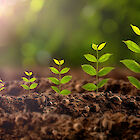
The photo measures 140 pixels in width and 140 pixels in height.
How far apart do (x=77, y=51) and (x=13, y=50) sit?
3.45 feet

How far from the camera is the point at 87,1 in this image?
8.09ft

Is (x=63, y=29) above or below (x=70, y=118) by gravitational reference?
above

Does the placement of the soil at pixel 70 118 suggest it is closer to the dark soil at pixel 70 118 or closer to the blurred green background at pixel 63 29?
the dark soil at pixel 70 118

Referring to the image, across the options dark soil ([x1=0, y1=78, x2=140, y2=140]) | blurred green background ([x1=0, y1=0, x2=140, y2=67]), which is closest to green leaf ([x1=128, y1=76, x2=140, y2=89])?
dark soil ([x1=0, y1=78, x2=140, y2=140])

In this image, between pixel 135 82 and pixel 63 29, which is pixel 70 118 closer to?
pixel 135 82

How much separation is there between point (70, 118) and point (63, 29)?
1.79m

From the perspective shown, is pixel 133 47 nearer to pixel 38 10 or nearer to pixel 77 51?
pixel 77 51

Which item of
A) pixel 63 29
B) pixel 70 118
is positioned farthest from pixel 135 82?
pixel 63 29

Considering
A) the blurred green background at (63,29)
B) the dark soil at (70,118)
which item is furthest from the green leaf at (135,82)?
the blurred green background at (63,29)

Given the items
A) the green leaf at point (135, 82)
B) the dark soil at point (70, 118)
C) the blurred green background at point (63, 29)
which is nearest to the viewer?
the dark soil at point (70, 118)

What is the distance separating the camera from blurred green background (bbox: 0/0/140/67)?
7.55 ft

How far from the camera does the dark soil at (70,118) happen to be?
80 cm

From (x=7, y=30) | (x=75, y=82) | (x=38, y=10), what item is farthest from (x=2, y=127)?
(x=7, y=30)

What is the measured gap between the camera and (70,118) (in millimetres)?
917
